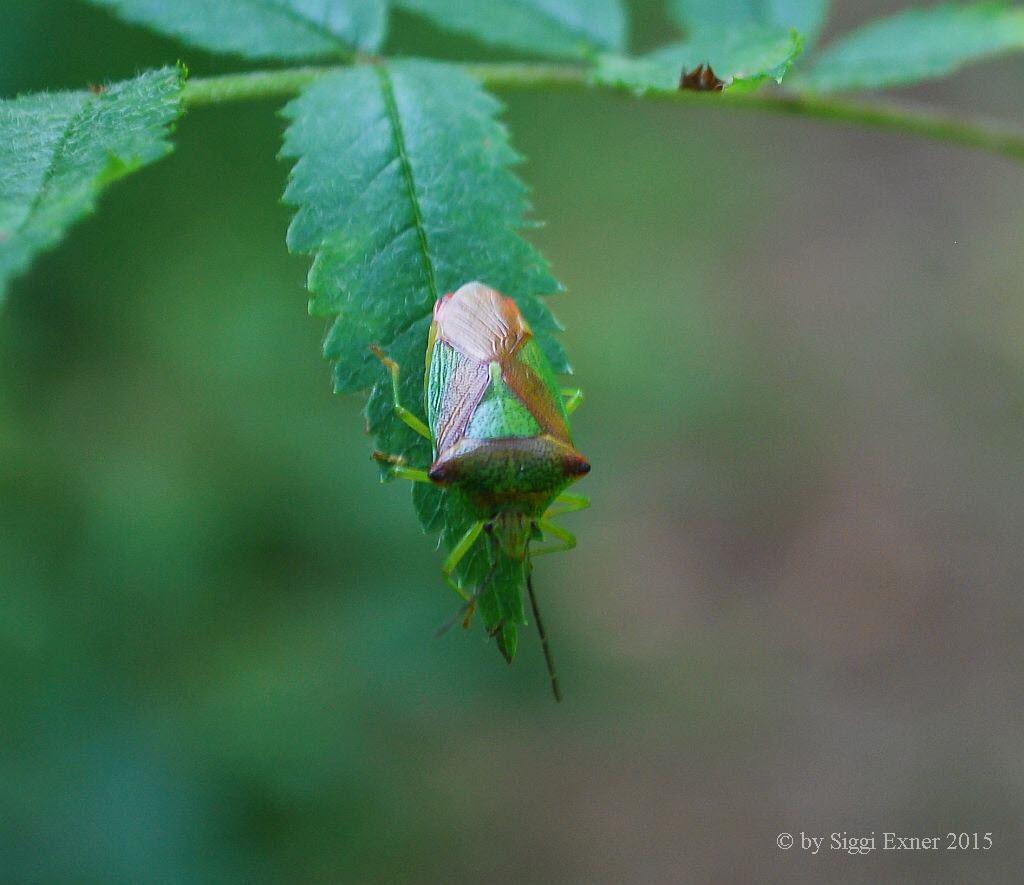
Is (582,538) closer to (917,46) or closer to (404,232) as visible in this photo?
(917,46)

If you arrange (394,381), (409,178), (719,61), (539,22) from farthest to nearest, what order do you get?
(539,22)
(719,61)
(409,178)
(394,381)

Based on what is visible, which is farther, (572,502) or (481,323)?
(572,502)

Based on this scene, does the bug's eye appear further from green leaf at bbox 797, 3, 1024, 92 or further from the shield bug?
green leaf at bbox 797, 3, 1024, 92

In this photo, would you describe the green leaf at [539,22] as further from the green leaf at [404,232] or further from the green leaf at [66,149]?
the green leaf at [66,149]

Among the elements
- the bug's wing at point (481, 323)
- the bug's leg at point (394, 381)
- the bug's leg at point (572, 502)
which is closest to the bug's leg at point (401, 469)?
the bug's leg at point (394, 381)

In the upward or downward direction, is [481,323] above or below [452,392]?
above

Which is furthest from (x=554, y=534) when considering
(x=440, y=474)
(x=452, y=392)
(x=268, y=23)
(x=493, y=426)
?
(x=268, y=23)

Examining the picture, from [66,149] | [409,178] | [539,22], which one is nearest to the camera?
[66,149]

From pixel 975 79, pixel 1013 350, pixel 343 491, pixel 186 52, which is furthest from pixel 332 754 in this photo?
pixel 975 79
